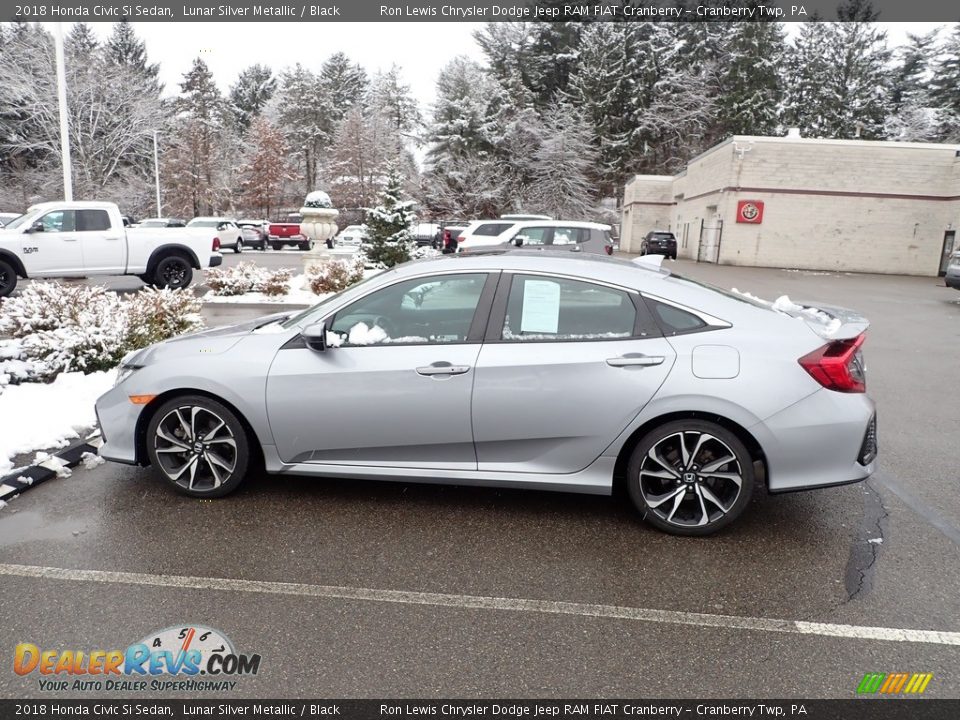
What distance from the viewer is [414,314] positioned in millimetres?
4273

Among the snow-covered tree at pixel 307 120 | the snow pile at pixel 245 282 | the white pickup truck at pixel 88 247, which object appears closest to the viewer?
the white pickup truck at pixel 88 247

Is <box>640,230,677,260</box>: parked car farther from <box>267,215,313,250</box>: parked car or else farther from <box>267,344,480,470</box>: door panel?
<box>267,344,480,470</box>: door panel

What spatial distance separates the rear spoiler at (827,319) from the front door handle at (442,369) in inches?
77.8

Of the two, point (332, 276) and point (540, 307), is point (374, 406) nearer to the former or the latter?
point (540, 307)

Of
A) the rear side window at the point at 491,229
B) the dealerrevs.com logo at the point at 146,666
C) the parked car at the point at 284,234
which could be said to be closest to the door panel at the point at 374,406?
the dealerrevs.com logo at the point at 146,666

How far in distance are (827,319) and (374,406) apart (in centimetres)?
281

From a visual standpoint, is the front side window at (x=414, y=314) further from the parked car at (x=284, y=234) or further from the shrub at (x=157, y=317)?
the parked car at (x=284, y=234)

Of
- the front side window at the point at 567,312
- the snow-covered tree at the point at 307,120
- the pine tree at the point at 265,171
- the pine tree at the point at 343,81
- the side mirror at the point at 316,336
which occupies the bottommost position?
the side mirror at the point at 316,336

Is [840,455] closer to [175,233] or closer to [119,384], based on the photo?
[119,384]

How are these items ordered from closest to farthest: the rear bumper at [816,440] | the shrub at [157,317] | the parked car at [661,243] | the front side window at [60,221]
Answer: the rear bumper at [816,440] → the shrub at [157,317] → the front side window at [60,221] → the parked car at [661,243]

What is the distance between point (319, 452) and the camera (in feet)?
13.4

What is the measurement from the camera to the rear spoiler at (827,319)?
3.85 meters

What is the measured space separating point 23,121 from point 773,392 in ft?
167

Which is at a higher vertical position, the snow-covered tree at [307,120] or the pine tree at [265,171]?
the snow-covered tree at [307,120]
